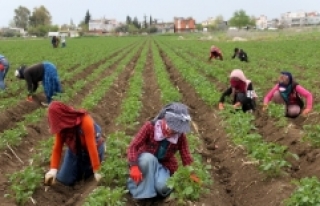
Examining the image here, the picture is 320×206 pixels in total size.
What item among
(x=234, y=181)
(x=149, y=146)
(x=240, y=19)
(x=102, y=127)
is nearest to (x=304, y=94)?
(x=234, y=181)

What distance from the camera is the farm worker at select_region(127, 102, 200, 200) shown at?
5266 millimetres

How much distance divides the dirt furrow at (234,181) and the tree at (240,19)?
13485 centimetres

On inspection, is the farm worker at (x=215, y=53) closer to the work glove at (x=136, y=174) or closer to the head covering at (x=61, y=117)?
the head covering at (x=61, y=117)

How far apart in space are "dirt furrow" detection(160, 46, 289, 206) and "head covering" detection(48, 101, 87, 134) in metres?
1.93

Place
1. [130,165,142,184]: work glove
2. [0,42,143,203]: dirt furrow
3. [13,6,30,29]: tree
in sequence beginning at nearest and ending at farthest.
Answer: [130,165,142,184]: work glove
[0,42,143,203]: dirt furrow
[13,6,30,29]: tree

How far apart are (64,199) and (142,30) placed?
483 feet

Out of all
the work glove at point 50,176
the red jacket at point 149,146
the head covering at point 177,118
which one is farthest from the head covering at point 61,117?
the head covering at point 177,118

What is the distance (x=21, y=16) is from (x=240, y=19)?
7756cm

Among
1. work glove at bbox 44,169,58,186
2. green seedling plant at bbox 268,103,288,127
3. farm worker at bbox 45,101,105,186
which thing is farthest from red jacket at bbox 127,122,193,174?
green seedling plant at bbox 268,103,288,127

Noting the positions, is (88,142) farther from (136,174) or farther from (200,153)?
(200,153)

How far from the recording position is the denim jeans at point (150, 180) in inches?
216

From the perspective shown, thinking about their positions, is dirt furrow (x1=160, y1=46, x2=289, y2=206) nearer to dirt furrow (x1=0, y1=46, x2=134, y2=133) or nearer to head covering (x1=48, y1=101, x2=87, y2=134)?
head covering (x1=48, y1=101, x2=87, y2=134)

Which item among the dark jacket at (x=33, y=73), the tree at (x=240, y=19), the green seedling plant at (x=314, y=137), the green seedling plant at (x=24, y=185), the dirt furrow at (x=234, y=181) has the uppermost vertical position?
the tree at (x=240, y=19)

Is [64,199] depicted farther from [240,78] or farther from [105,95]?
[105,95]
